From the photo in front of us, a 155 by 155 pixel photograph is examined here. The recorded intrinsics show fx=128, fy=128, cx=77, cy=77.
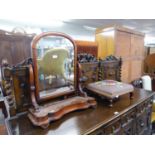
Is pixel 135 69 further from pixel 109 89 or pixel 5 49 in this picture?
pixel 5 49

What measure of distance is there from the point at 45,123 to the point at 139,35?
216 centimetres

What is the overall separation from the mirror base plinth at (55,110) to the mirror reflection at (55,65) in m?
0.13

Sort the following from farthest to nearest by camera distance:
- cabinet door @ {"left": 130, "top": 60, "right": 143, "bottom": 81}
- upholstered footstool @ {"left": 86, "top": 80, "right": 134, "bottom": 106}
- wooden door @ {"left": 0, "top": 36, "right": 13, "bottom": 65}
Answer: cabinet door @ {"left": 130, "top": 60, "right": 143, "bottom": 81} < wooden door @ {"left": 0, "top": 36, "right": 13, "bottom": 65} < upholstered footstool @ {"left": 86, "top": 80, "right": 134, "bottom": 106}

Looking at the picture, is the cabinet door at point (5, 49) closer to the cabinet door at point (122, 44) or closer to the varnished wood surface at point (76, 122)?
the varnished wood surface at point (76, 122)

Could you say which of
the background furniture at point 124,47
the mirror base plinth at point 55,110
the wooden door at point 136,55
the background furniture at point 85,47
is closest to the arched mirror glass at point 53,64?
the mirror base plinth at point 55,110

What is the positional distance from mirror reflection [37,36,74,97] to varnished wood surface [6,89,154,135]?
23cm

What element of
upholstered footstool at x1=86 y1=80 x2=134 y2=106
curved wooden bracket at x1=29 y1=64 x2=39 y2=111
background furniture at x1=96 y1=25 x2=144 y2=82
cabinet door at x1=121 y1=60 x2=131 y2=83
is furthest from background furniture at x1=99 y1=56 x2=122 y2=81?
curved wooden bracket at x1=29 y1=64 x2=39 y2=111

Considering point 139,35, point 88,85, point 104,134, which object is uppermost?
point 139,35

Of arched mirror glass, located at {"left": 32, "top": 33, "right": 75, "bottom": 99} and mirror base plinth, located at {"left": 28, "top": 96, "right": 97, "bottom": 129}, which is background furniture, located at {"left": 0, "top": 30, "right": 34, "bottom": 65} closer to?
arched mirror glass, located at {"left": 32, "top": 33, "right": 75, "bottom": 99}

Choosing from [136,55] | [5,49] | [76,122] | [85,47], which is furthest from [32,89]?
[136,55]

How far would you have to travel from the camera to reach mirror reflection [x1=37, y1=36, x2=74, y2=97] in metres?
0.90
